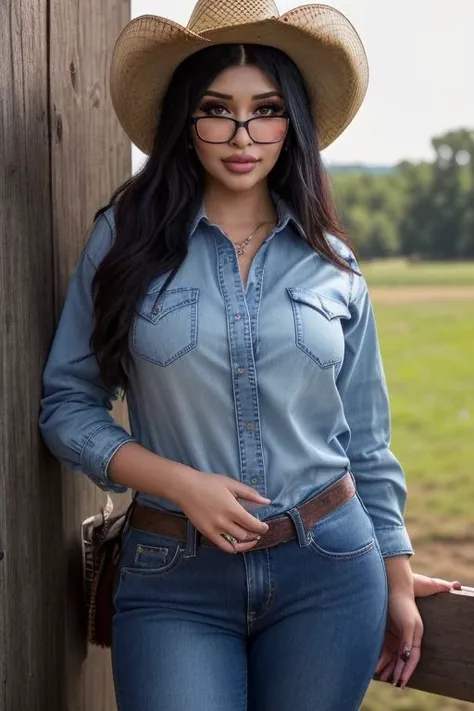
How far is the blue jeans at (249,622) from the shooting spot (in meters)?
1.71

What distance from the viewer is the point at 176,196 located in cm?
185

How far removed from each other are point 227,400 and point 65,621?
66 centimetres

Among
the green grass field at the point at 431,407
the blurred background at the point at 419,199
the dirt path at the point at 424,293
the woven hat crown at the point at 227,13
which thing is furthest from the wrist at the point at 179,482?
the dirt path at the point at 424,293

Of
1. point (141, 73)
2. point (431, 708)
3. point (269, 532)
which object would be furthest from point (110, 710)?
point (431, 708)

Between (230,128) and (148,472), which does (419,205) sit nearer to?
(230,128)

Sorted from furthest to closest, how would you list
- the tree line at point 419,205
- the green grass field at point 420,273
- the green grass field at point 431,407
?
the green grass field at point 420,273 < the tree line at point 419,205 < the green grass field at point 431,407

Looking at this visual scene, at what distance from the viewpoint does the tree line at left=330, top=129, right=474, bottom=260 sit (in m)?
12.4

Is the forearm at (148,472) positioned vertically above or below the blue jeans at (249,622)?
above

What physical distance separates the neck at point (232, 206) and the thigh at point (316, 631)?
1.91 ft

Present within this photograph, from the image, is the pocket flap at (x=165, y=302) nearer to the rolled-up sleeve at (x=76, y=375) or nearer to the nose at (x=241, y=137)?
the rolled-up sleeve at (x=76, y=375)

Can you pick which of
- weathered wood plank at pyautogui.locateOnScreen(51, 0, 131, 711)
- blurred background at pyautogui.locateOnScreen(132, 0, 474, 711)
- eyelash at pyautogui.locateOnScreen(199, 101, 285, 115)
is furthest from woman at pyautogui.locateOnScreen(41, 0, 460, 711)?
blurred background at pyautogui.locateOnScreen(132, 0, 474, 711)

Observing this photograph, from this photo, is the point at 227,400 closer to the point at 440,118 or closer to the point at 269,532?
the point at 269,532

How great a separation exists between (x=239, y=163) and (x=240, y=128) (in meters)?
0.06

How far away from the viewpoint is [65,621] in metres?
2.07
